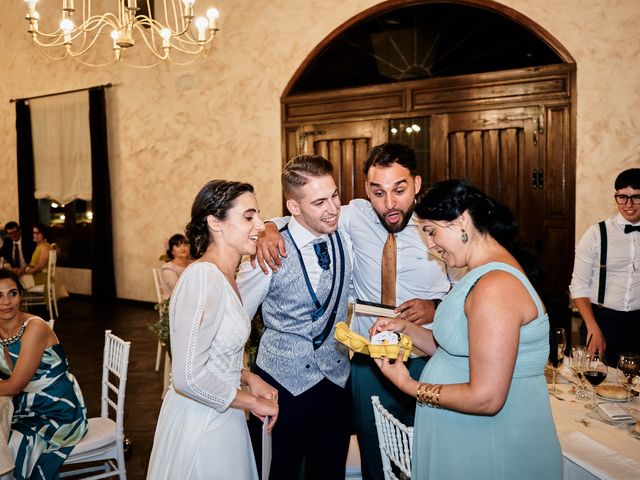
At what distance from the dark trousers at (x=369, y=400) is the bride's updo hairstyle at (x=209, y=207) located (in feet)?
3.20

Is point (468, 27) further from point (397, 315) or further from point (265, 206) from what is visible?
point (397, 315)

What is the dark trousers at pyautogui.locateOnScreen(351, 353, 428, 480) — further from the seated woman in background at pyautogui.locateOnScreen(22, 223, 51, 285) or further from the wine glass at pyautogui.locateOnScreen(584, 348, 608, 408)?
the seated woman in background at pyautogui.locateOnScreen(22, 223, 51, 285)

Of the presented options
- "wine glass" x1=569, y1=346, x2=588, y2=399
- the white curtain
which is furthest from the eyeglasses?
the white curtain

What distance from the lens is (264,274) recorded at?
237 cm

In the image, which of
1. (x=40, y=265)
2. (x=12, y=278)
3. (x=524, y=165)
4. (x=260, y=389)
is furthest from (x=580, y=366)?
(x=40, y=265)

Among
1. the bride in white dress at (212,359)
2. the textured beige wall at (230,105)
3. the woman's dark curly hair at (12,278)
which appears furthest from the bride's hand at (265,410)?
the textured beige wall at (230,105)

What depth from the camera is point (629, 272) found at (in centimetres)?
391

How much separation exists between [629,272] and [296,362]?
2.63 metres

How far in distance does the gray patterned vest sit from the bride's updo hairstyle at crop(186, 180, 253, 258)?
421mm

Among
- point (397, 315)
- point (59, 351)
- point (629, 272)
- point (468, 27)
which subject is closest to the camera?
point (397, 315)

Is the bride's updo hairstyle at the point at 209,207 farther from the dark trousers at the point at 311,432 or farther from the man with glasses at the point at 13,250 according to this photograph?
the man with glasses at the point at 13,250

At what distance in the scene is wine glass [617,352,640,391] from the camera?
7.60ft

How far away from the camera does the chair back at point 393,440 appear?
5.98 feet

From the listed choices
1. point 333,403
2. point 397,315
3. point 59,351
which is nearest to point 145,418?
point 59,351
